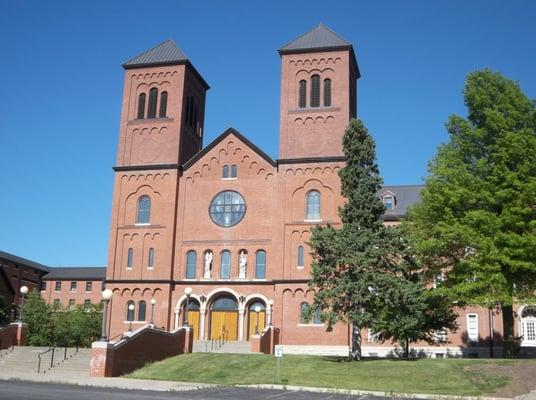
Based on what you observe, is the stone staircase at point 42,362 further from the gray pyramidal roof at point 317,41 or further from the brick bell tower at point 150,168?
the gray pyramidal roof at point 317,41

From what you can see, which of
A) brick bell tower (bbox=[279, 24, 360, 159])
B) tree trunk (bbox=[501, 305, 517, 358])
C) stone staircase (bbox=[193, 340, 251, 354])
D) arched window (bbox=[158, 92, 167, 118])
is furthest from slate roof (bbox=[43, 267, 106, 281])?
tree trunk (bbox=[501, 305, 517, 358])

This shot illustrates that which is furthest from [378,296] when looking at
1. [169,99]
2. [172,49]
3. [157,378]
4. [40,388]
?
[172,49]

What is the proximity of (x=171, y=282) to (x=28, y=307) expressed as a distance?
18.9m

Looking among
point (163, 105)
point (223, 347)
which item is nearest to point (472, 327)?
point (223, 347)

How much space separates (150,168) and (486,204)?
25332 millimetres

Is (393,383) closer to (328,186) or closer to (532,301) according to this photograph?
(532,301)

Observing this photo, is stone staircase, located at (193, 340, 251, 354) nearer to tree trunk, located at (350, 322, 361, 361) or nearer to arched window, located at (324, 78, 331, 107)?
tree trunk, located at (350, 322, 361, 361)

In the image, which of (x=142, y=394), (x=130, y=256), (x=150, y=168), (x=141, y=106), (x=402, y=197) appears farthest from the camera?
(x=402, y=197)

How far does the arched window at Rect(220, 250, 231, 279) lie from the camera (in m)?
46.1

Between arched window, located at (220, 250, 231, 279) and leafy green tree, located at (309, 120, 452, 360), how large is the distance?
39.4 ft

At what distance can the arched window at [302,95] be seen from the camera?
47.8m

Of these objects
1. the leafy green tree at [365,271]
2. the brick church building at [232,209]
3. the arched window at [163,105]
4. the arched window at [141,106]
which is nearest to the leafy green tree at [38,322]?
the brick church building at [232,209]

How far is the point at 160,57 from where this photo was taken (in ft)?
169

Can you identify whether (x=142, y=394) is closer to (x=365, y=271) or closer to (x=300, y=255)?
(x=365, y=271)
